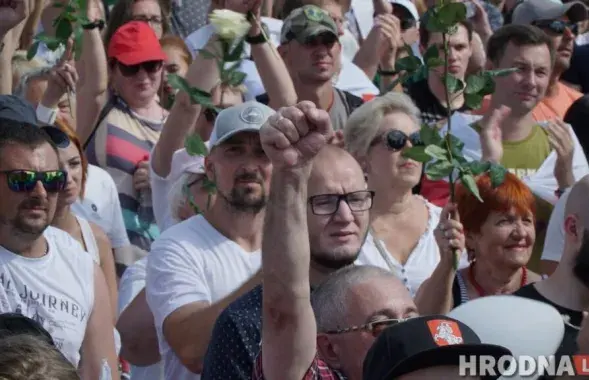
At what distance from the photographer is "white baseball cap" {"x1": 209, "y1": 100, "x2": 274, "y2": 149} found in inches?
203

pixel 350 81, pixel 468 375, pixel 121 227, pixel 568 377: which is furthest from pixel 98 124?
pixel 568 377

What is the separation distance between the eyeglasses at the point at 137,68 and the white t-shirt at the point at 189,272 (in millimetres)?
2119

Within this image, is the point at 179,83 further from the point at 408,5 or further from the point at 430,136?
the point at 408,5

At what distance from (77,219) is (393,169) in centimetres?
138

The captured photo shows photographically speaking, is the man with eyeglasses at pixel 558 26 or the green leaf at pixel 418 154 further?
the man with eyeglasses at pixel 558 26

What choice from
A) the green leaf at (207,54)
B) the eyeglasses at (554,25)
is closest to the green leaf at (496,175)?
the green leaf at (207,54)

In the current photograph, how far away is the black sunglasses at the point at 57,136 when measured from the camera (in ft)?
17.9

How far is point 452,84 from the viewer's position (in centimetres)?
498

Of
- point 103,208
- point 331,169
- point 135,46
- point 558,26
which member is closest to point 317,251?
point 331,169

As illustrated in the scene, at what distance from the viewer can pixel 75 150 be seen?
5836 mm

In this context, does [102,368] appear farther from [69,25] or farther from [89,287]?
[69,25]

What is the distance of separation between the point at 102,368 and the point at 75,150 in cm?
123

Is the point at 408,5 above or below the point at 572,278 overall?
above

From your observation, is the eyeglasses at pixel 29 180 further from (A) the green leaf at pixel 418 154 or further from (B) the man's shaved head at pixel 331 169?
(A) the green leaf at pixel 418 154
